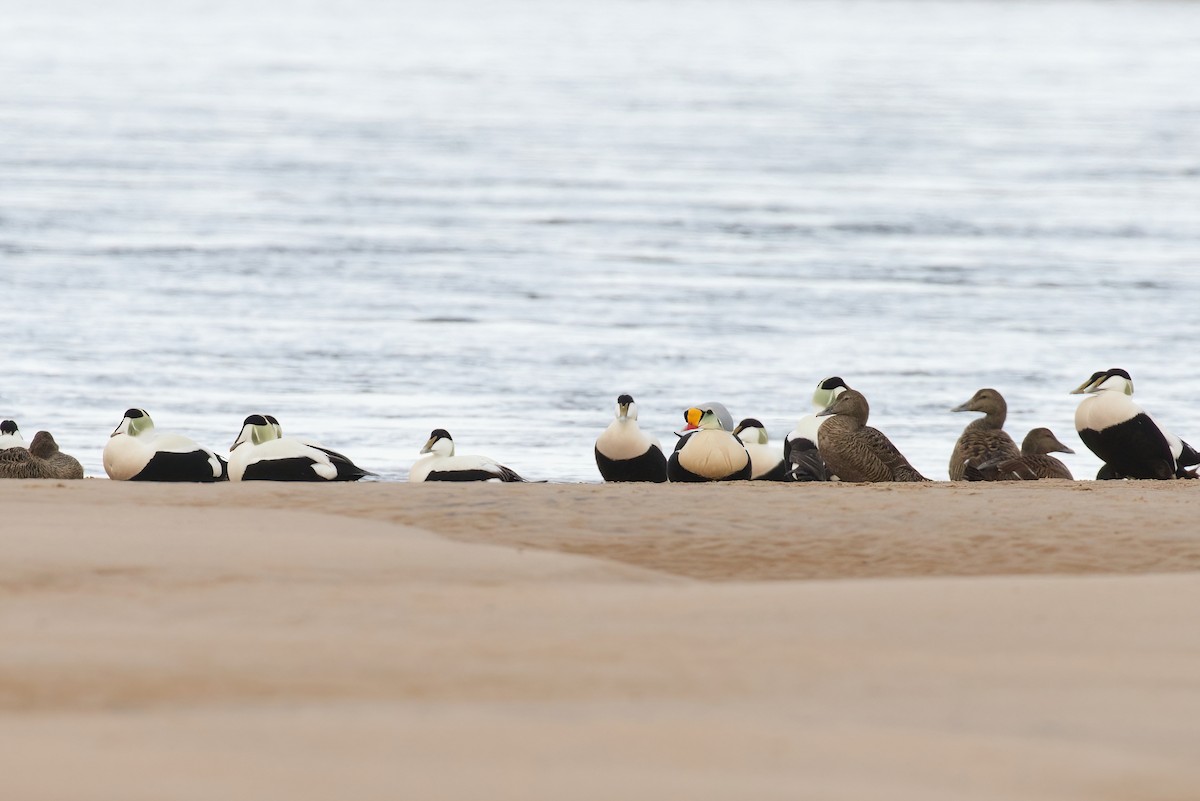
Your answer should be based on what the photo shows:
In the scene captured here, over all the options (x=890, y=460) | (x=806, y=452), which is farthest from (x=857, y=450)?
(x=806, y=452)

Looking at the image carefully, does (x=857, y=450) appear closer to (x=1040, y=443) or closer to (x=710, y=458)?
(x=710, y=458)

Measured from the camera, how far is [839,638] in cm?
411

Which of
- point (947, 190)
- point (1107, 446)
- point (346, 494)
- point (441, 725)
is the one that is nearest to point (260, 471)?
point (346, 494)

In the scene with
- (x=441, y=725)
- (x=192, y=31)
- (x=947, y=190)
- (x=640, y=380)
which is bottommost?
(x=441, y=725)

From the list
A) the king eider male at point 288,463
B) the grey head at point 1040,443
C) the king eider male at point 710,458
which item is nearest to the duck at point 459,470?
the king eider male at point 288,463

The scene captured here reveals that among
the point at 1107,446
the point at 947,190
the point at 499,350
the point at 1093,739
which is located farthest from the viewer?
the point at 947,190

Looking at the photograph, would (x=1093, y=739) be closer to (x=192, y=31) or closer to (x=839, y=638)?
(x=839, y=638)

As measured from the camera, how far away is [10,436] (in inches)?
344

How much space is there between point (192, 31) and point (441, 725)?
199ft

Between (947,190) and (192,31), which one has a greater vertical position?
(192,31)

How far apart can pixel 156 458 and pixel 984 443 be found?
3.61 metres

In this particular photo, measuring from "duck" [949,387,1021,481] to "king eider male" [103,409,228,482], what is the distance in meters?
3.23

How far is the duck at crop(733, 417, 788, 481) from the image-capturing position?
889 cm

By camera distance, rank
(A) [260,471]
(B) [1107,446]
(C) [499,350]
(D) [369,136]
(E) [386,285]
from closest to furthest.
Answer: (A) [260,471] → (B) [1107,446] → (C) [499,350] → (E) [386,285] → (D) [369,136]
